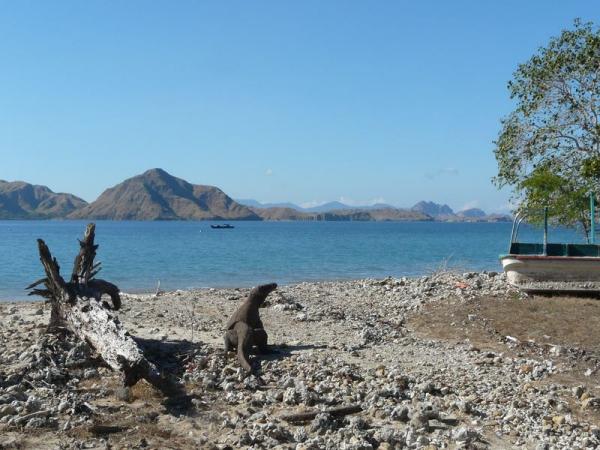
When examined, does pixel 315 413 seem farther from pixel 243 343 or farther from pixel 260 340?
pixel 260 340

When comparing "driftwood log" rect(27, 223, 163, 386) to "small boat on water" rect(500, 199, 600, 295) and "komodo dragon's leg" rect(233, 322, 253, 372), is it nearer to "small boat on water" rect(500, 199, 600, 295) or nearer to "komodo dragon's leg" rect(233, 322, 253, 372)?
"komodo dragon's leg" rect(233, 322, 253, 372)

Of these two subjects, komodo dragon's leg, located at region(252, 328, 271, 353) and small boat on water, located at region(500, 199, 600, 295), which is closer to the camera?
komodo dragon's leg, located at region(252, 328, 271, 353)

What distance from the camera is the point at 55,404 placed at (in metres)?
9.02

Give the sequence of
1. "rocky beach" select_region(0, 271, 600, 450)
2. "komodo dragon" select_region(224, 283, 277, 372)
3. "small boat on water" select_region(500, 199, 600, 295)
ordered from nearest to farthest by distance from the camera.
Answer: "rocky beach" select_region(0, 271, 600, 450), "komodo dragon" select_region(224, 283, 277, 372), "small boat on water" select_region(500, 199, 600, 295)

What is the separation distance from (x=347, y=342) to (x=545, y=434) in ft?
17.2

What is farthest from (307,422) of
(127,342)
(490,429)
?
(127,342)

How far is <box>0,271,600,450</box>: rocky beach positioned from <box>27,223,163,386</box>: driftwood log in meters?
0.32

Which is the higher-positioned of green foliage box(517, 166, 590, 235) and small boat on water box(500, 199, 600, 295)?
green foliage box(517, 166, 590, 235)

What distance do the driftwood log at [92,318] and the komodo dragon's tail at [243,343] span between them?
1.83 m

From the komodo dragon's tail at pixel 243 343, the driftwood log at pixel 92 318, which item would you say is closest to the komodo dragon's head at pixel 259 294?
the komodo dragon's tail at pixel 243 343

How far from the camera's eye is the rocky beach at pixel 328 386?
8125mm

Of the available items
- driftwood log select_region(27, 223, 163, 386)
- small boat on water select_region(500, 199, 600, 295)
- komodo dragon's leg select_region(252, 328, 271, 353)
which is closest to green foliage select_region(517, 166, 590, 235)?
small boat on water select_region(500, 199, 600, 295)

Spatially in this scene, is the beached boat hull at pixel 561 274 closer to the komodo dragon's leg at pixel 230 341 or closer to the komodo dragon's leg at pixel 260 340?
the komodo dragon's leg at pixel 260 340

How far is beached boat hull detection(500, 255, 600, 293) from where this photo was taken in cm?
1861
